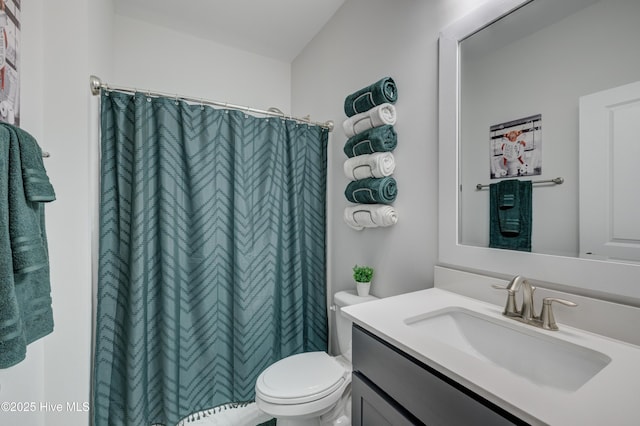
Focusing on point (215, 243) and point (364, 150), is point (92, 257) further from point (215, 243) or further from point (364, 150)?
point (364, 150)

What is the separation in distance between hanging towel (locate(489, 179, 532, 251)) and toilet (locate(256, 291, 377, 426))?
672 mm

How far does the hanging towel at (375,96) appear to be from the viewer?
1335mm

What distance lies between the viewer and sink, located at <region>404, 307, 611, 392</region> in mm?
688

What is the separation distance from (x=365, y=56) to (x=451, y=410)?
1.73 meters

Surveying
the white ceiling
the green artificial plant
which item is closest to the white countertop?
the green artificial plant

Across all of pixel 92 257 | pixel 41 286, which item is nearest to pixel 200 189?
pixel 92 257

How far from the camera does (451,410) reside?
0.59 m

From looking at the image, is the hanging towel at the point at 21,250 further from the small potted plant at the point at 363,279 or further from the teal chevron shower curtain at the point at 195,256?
the small potted plant at the point at 363,279

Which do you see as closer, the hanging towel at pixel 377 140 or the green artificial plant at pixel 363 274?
the hanging towel at pixel 377 140

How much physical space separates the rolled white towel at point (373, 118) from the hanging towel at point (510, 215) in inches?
23.2

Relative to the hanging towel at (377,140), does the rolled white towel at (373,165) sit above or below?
below

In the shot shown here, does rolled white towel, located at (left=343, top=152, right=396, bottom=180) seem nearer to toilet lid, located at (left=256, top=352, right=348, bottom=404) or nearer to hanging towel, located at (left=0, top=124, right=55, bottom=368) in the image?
toilet lid, located at (left=256, top=352, right=348, bottom=404)

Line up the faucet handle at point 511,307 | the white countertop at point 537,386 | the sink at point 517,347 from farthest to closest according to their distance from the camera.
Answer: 1. the faucet handle at point 511,307
2. the sink at point 517,347
3. the white countertop at point 537,386

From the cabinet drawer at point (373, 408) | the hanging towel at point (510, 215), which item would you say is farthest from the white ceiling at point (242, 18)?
the cabinet drawer at point (373, 408)
